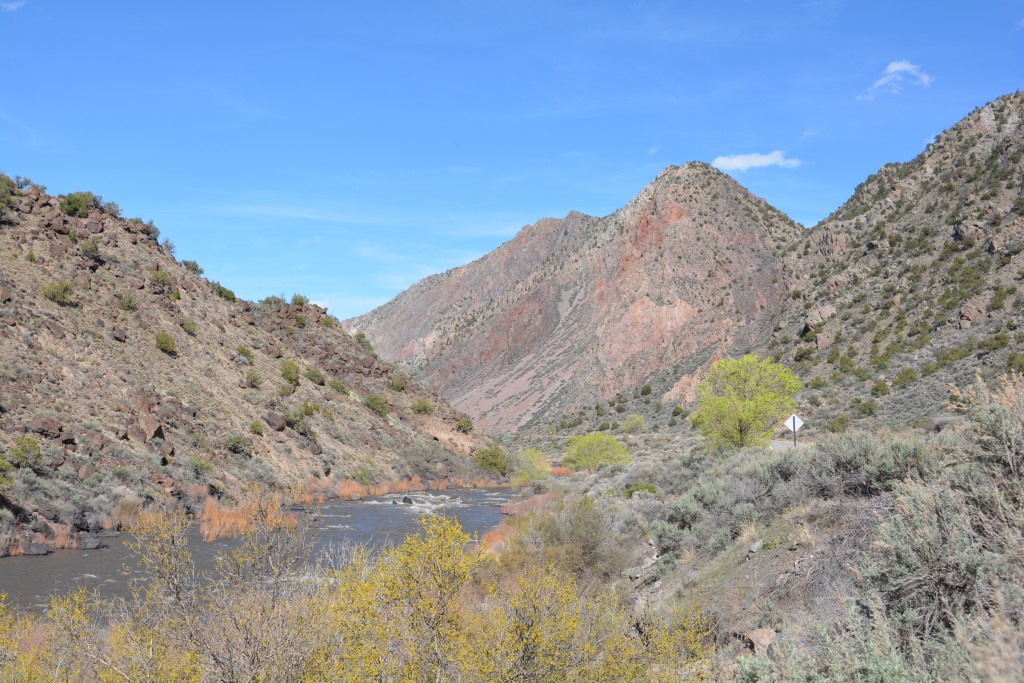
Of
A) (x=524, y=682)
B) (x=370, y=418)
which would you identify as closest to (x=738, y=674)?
(x=524, y=682)

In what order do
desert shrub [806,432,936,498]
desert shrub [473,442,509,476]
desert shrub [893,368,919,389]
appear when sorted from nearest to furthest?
desert shrub [806,432,936,498] → desert shrub [893,368,919,389] → desert shrub [473,442,509,476]

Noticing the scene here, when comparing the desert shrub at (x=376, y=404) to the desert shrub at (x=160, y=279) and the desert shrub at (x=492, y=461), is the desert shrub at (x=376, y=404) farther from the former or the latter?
the desert shrub at (x=160, y=279)

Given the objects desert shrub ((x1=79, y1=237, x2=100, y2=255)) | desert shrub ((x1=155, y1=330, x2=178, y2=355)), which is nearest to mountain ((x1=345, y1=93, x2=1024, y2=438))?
desert shrub ((x1=155, y1=330, x2=178, y2=355))

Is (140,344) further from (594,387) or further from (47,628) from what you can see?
(594,387)

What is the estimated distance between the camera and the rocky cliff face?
77.8m

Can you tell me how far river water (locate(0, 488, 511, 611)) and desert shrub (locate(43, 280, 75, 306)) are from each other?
52.7ft

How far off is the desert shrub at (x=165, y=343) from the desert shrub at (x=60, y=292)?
4.40 m

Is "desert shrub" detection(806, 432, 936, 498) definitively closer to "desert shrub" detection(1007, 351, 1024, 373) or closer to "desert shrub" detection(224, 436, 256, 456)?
"desert shrub" detection(1007, 351, 1024, 373)

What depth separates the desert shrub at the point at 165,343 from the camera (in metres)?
34.4

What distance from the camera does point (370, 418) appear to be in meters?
47.0

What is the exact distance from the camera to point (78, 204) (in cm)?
4050

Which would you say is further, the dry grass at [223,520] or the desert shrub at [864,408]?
the desert shrub at [864,408]

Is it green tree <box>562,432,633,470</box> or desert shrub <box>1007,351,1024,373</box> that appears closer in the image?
desert shrub <box>1007,351,1024,373</box>

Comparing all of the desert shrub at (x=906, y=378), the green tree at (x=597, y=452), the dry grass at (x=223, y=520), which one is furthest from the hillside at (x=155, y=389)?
the desert shrub at (x=906, y=378)
